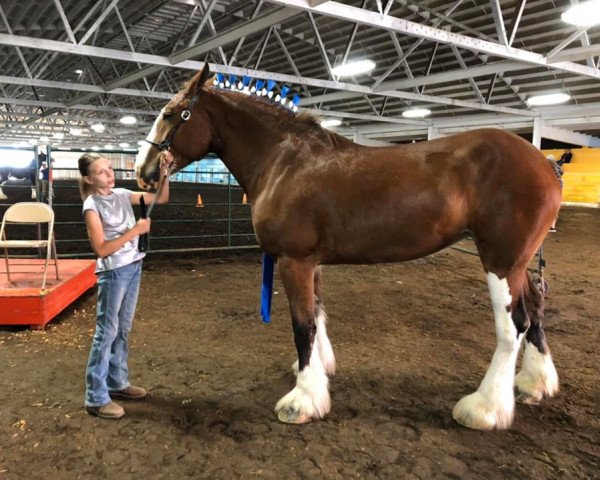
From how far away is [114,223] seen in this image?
2494 mm

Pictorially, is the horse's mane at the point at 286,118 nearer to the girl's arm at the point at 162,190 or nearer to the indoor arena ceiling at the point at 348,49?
the girl's arm at the point at 162,190

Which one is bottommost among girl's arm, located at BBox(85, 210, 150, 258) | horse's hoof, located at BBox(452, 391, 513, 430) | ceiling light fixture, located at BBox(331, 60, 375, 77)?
horse's hoof, located at BBox(452, 391, 513, 430)

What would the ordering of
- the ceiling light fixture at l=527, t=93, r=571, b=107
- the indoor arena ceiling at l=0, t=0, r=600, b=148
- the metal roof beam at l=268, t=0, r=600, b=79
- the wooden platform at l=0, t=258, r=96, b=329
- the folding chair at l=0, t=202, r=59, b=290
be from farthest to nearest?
the ceiling light fixture at l=527, t=93, r=571, b=107 < the indoor arena ceiling at l=0, t=0, r=600, b=148 < the metal roof beam at l=268, t=0, r=600, b=79 < the folding chair at l=0, t=202, r=59, b=290 < the wooden platform at l=0, t=258, r=96, b=329

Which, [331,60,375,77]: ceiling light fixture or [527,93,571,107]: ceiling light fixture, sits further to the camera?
[527,93,571,107]: ceiling light fixture

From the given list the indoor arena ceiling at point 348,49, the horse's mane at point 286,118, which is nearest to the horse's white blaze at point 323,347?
the horse's mane at point 286,118

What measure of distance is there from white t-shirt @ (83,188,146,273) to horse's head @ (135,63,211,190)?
23cm

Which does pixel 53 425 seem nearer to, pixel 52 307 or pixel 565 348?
pixel 52 307

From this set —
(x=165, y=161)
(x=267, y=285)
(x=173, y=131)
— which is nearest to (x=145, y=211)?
(x=165, y=161)

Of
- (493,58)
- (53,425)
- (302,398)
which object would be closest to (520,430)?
(302,398)

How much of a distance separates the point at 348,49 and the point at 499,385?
840cm

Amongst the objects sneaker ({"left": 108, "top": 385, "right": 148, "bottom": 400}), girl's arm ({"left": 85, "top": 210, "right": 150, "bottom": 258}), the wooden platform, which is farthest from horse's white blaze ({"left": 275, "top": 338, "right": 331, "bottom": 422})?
the wooden platform

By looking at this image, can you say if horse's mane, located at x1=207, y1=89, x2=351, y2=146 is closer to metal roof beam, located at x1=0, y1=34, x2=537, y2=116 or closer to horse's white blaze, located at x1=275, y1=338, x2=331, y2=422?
horse's white blaze, located at x1=275, y1=338, x2=331, y2=422

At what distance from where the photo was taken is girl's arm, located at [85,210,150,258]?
92.0 inches

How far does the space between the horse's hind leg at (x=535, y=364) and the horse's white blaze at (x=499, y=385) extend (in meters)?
0.41
